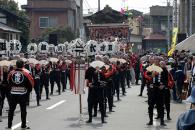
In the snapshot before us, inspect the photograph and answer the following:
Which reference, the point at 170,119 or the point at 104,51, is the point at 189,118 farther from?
the point at 104,51

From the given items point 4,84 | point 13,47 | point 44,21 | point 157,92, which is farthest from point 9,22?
point 157,92

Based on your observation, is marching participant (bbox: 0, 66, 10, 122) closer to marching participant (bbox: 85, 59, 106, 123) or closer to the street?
the street

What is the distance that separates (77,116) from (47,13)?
210 ft

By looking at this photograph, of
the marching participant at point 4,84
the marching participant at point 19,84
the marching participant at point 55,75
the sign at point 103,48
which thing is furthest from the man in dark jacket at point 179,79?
the marching participant at point 19,84

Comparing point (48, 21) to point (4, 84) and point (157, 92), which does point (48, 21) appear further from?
point (157, 92)

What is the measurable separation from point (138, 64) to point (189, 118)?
2929 centimetres

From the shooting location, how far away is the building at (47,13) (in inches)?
3170

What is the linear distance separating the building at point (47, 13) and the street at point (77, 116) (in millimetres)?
56656

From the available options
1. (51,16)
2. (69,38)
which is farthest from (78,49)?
(51,16)

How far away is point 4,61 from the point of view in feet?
58.4

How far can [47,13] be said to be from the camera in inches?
3204

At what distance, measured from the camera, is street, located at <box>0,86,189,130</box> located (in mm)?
15719

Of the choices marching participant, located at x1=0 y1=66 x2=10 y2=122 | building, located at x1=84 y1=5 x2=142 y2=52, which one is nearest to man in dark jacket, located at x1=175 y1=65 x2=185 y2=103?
marching participant, located at x1=0 y1=66 x2=10 y2=122

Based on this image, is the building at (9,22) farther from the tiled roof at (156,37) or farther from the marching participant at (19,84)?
the tiled roof at (156,37)
